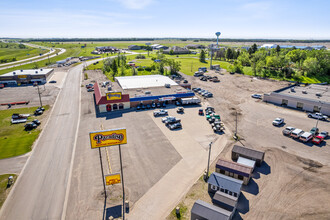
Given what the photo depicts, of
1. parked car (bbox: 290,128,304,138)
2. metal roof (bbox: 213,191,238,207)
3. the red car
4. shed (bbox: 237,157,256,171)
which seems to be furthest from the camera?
parked car (bbox: 290,128,304,138)

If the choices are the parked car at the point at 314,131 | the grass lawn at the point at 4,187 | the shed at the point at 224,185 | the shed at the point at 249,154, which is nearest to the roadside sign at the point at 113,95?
the grass lawn at the point at 4,187

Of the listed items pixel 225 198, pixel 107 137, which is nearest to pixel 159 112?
pixel 107 137

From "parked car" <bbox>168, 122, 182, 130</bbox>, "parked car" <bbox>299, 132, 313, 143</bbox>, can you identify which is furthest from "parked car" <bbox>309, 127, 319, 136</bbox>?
"parked car" <bbox>168, 122, 182, 130</bbox>

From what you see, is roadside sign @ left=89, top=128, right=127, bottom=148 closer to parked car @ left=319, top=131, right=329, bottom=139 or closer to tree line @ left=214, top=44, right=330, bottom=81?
parked car @ left=319, top=131, right=329, bottom=139

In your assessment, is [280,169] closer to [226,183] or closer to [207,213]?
[226,183]

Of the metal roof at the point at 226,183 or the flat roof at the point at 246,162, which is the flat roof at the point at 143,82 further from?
the metal roof at the point at 226,183

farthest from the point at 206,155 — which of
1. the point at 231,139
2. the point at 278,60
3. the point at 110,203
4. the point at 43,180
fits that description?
the point at 278,60

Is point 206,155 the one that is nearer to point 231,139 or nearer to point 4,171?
point 231,139
